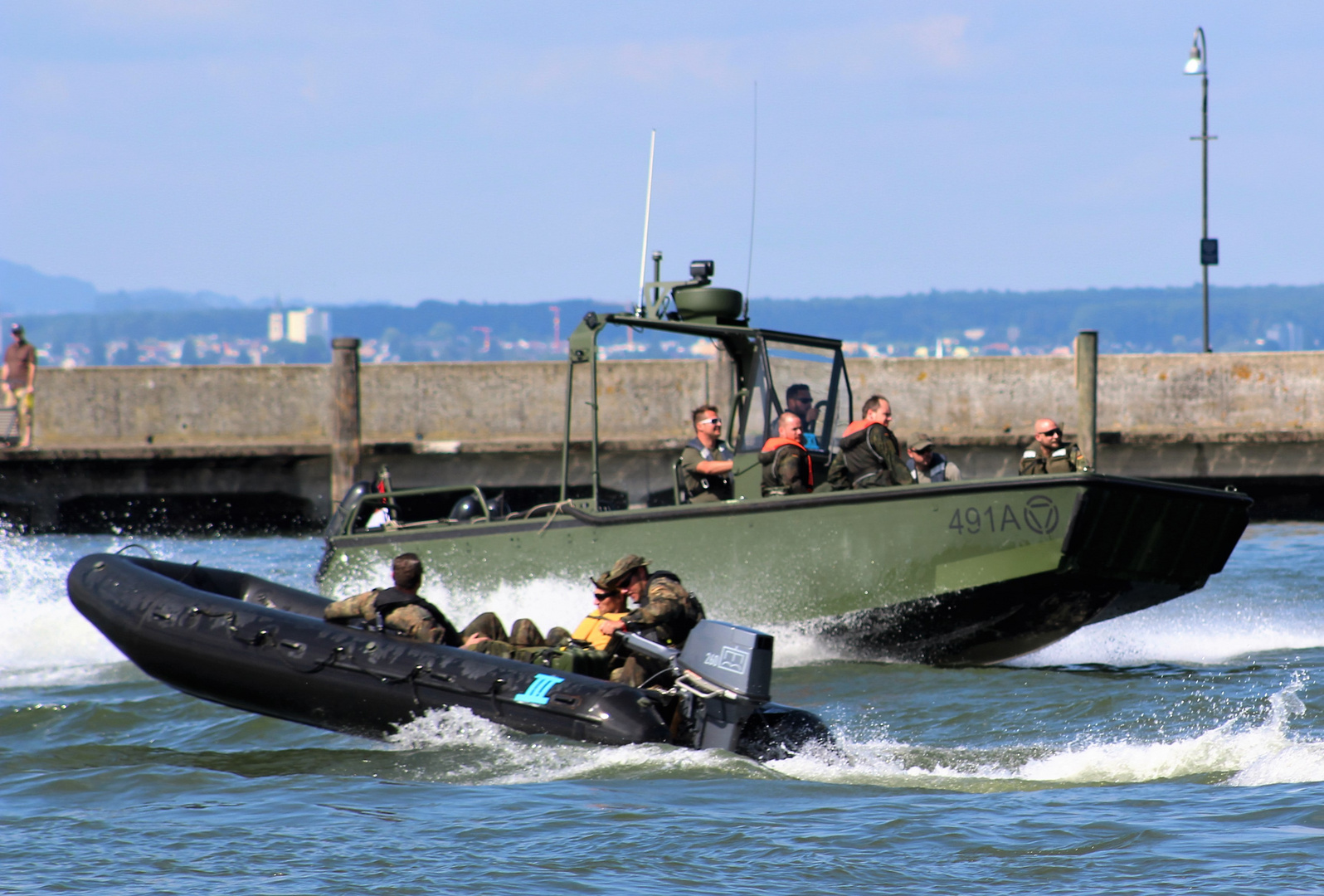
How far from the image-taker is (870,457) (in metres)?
9.45

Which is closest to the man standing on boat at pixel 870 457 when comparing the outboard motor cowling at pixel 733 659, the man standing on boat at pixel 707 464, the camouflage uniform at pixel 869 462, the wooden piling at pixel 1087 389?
the camouflage uniform at pixel 869 462

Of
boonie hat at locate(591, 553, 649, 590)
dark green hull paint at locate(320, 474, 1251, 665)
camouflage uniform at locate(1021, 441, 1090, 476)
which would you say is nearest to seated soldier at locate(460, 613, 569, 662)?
boonie hat at locate(591, 553, 649, 590)

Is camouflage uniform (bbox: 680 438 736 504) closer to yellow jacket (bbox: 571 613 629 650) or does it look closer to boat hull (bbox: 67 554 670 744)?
yellow jacket (bbox: 571 613 629 650)

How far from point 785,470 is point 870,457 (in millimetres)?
568

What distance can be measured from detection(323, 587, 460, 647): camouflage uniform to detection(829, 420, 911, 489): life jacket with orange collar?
9.11 ft

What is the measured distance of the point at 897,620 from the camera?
9438 mm

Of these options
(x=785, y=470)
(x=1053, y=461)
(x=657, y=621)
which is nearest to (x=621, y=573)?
(x=657, y=621)

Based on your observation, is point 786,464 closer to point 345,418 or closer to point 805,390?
point 805,390

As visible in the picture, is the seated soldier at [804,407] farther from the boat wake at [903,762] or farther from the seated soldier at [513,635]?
the boat wake at [903,762]

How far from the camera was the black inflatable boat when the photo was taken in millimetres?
7016

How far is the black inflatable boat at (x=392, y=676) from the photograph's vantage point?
7.02 metres

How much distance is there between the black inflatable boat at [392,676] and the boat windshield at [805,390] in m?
3.53

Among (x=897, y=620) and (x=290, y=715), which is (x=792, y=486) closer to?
(x=897, y=620)

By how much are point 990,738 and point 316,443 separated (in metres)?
12.6
